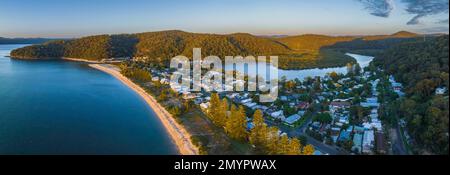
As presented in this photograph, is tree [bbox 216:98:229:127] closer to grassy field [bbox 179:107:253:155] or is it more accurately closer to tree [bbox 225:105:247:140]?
grassy field [bbox 179:107:253:155]

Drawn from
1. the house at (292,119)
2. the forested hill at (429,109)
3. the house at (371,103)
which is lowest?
the house at (292,119)

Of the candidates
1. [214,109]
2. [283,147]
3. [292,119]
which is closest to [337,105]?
[292,119]

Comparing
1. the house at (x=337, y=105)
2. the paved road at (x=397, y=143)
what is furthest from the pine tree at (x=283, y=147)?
the house at (x=337, y=105)

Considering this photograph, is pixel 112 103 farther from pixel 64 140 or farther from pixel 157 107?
pixel 64 140

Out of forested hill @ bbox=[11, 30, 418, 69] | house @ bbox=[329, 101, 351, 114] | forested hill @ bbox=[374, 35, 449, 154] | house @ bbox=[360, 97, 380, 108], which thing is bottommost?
house @ bbox=[329, 101, 351, 114]

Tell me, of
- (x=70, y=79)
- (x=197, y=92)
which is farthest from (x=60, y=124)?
(x=70, y=79)

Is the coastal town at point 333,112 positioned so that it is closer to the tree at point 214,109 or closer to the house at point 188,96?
the house at point 188,96

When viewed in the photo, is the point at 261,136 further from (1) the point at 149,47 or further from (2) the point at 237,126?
(1) the point at 149,47

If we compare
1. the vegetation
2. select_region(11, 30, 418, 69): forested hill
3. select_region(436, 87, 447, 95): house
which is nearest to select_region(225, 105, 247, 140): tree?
the vegetation
